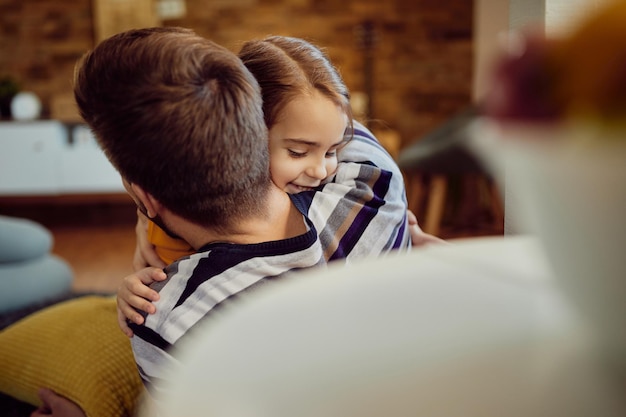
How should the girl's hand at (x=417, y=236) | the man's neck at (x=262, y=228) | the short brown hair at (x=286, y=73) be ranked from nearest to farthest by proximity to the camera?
1. the man's neck at (x=262, y=228)
2. the short brown hair at (x=286, y=73)
3. the girl's hand at (x=417, y=236)

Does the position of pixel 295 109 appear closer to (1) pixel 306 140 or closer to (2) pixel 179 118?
(1) pixel 306 140

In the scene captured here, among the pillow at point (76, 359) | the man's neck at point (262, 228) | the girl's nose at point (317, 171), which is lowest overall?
the pillow at point (76, 359)

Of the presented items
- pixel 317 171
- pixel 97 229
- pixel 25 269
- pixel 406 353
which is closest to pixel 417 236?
pixel 317 171

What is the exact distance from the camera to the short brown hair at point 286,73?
100 centimetres

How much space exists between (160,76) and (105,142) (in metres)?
0.13

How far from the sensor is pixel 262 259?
0.82 meters

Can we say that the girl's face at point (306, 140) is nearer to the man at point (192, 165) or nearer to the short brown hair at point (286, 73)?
the short brown hair at point (286, 73)

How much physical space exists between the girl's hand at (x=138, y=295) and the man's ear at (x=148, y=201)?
0.08 metres

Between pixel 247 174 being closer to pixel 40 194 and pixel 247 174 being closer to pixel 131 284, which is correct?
pixel 131 284

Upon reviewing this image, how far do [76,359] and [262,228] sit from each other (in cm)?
73

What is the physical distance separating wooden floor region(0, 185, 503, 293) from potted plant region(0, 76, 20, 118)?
66 centimetres

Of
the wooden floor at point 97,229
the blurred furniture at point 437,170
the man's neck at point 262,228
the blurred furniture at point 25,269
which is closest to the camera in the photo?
the man's neck at point 262,228

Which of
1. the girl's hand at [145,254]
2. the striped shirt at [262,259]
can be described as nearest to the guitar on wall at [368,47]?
the girl's hand at [145,254]

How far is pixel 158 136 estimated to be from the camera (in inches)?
30.3
